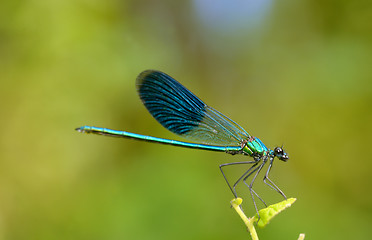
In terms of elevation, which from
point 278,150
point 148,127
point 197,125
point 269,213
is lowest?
point 269,213

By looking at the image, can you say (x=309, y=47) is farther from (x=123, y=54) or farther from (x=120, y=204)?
(x=120, y=204)

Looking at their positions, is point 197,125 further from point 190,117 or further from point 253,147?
point 253,147

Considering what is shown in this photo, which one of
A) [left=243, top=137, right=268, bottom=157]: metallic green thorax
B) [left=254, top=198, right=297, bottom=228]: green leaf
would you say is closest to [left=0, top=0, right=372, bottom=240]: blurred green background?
[left=243, top=137, right=268, bottom=157]: metallic green thorax

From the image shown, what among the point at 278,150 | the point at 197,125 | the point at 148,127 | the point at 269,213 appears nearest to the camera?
the point at 269,213

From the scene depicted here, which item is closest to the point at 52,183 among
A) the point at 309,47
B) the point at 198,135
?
the point at 198,135

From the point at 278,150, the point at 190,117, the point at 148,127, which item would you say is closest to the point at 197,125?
the point at 190,117

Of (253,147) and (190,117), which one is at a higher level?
(190,117)

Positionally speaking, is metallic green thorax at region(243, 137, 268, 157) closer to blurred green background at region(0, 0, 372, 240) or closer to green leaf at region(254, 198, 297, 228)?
blurred green background at region(0, 0, 372, 240)
